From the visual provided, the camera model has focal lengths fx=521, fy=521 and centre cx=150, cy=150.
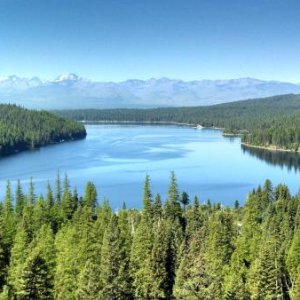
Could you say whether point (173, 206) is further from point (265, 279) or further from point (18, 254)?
point (265, 279)

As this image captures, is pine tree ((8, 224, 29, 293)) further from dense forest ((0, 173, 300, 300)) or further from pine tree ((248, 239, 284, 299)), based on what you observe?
pine tree ((248, 239, 284, 299))

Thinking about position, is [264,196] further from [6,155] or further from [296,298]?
[6,155]

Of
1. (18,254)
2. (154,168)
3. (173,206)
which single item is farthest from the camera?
(154,168)

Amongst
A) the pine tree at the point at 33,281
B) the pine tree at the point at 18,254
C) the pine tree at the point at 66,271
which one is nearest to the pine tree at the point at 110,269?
the pine tree at the point at 66,271

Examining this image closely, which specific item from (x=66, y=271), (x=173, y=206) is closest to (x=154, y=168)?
(x=173, y=206)

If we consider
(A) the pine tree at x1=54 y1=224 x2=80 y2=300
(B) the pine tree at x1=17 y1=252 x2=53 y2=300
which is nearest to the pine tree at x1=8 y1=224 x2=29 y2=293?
(A) the pine tree at x1=54 y1=224 x2=80 y2=300

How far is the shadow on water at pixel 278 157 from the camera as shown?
504 ft

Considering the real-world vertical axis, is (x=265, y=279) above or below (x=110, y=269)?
below

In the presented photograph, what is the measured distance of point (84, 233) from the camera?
43.7 m

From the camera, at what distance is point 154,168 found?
468ft

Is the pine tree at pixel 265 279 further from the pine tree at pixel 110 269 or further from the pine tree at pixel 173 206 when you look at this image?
the pine tree at pixel 173 206

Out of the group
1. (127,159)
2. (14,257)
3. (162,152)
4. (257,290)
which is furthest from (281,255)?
(162,152)

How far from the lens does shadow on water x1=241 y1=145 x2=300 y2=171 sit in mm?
153625

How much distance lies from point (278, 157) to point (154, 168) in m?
51.0
